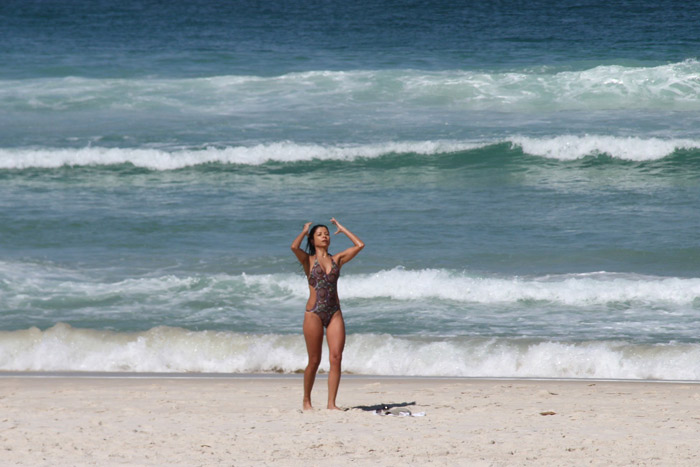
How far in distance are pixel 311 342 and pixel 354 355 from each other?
2.39 meters

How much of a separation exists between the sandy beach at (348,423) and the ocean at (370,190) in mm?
957

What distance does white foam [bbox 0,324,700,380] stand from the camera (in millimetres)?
8523

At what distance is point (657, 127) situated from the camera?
19172 millimetres

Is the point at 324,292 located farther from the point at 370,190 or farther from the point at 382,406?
the point at 370,190

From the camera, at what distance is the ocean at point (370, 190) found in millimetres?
9180

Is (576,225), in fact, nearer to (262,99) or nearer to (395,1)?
(262,99)

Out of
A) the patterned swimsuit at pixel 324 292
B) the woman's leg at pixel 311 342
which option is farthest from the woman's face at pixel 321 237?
the woman's leg at pixel 311 342

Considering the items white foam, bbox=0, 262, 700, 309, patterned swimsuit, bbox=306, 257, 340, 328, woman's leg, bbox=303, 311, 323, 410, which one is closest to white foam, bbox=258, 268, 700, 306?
white foam, bbox=0, 262, 700, 309

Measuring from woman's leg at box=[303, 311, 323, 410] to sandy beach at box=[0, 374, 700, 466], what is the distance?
19 cm

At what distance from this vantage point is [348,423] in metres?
6.29

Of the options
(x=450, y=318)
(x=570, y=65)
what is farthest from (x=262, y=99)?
(x=450, y=318)

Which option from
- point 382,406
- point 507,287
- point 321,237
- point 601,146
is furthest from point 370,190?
point 321,237

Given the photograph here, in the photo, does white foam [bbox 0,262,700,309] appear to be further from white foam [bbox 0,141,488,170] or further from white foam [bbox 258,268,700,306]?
white foam [bbox 0,141,488,170]

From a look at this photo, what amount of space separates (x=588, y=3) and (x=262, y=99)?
55.0 ft
